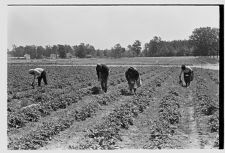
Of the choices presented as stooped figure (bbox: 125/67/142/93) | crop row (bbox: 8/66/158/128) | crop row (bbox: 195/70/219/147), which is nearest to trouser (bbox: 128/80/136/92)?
stooped figure (bbox: 125/67/142/93)

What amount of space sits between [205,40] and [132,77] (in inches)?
96.8

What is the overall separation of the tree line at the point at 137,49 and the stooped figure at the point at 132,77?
1.86ft

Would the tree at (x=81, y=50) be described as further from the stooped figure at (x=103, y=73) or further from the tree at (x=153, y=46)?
the tree at (x=153, y=46)

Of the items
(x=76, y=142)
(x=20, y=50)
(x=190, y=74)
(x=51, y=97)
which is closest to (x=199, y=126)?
(x=190, y=74)

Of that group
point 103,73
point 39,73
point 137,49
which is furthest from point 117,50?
point 39,73

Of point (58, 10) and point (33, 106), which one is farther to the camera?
point (33, 106)

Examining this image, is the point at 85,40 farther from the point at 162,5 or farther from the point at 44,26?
the point at 162,5

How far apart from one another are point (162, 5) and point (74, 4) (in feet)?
7.93

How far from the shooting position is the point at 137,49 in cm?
1128

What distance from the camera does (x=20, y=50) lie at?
36.4ft

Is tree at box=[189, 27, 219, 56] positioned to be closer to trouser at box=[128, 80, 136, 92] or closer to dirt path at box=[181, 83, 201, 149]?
dirt path at box=[181, 83, 201, 149]

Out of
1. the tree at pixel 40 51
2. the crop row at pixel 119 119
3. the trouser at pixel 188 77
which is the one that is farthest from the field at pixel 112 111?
the tree at pixel 40 51

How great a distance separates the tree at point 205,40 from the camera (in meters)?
10.6

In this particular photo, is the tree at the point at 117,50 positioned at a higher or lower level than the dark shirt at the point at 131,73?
higher
